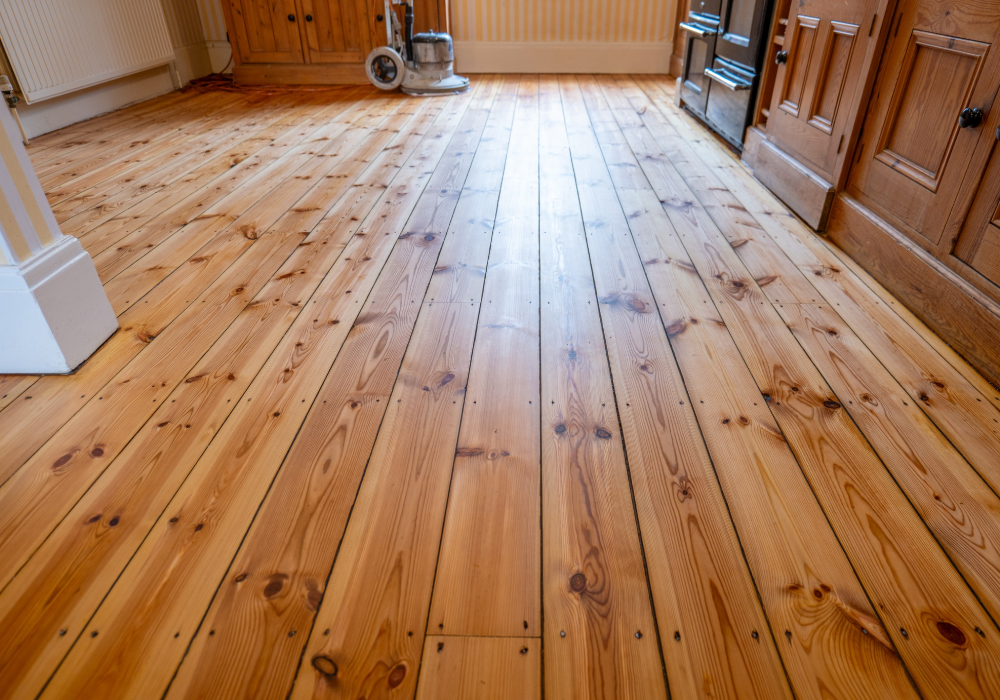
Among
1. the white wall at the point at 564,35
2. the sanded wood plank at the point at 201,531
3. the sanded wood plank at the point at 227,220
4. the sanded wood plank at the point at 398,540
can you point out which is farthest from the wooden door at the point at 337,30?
the sanded wood plank at the point at 398,540

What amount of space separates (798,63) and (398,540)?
7.76 feet

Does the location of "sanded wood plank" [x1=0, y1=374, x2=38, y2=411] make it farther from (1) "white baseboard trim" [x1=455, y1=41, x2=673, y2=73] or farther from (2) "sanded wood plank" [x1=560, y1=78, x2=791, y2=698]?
(1) "white baseboard trim" [x1=455, y1=41, x2=673, y2=73]

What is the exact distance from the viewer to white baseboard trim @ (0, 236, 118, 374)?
1.34 metres

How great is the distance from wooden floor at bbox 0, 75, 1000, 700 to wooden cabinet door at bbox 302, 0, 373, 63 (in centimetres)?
304

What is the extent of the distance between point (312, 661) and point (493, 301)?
1083mm

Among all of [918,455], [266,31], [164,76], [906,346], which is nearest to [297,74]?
[266,31]

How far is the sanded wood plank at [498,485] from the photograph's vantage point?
0.90m

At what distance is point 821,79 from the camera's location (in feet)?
7.08

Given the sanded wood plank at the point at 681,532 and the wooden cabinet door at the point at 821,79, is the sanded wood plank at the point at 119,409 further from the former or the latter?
the wooden cabinet door at the point at 821,79

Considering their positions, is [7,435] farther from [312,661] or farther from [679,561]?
[679,561]

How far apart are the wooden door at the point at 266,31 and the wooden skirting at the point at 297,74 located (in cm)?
5

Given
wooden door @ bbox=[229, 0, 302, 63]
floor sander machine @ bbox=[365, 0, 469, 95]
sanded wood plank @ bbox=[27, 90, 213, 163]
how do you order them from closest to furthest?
sanded wood plank @ bbox=[27, 90, 213, 163], floor sander machine @ bbox=[365, 0, 469, 95], wooden door @ bbox=[229, 0, 302, 63]

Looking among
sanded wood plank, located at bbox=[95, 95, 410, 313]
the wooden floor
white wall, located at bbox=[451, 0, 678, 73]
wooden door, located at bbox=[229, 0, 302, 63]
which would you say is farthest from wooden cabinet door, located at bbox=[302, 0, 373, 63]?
the wooden floor

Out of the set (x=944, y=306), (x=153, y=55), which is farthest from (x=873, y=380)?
(x=153, y=55)
